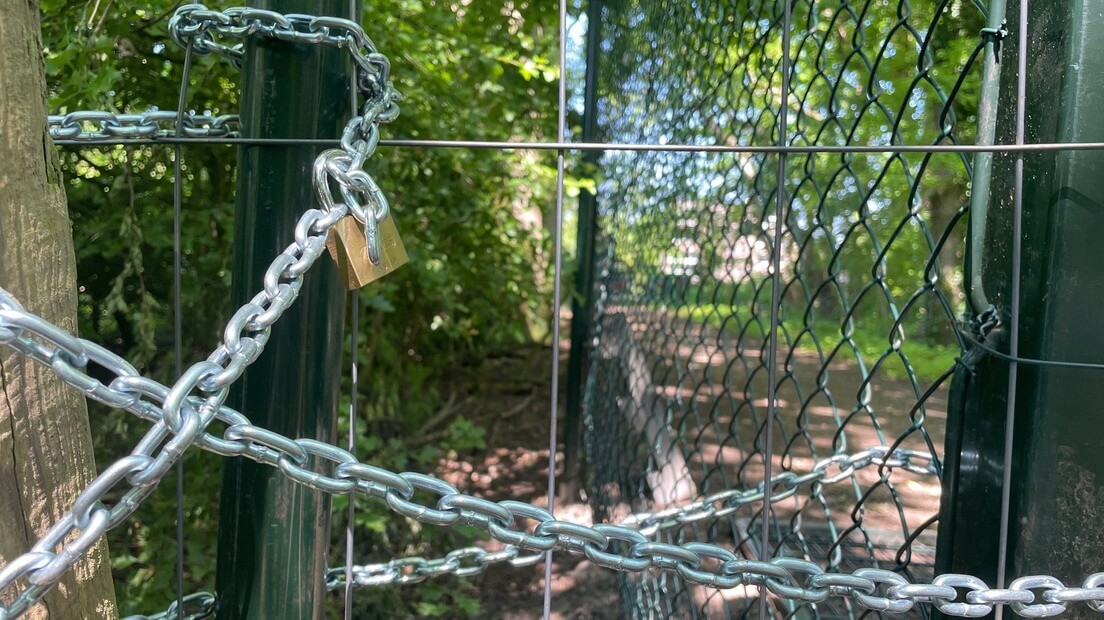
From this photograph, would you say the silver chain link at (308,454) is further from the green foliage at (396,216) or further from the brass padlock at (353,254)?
the green foliage at (396,216)

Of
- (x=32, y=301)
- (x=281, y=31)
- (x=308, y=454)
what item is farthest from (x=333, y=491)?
(x=281, y=31)

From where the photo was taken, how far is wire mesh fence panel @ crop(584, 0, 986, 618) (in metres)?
1.39

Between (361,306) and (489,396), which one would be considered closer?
(361,306)

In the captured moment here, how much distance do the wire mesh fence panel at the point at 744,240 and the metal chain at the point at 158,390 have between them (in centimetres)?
48

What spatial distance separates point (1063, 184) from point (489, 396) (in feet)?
14.5

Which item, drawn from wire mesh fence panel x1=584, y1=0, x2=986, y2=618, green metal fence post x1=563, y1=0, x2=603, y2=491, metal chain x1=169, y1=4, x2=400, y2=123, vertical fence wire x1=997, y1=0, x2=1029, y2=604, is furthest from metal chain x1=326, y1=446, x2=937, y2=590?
green metal fence post x1=563, y1=0, x2=603, y2=491

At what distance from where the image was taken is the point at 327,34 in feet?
3.03

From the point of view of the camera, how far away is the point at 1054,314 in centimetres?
83

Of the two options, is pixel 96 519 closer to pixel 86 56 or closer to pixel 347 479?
pixel 347 479

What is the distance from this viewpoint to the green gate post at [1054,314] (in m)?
0.82

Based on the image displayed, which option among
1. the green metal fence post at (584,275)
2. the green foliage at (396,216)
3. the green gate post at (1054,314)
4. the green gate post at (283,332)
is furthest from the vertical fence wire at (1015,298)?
the green metal fence post at (584,275)

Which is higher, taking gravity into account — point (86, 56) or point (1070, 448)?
point (86, 56)

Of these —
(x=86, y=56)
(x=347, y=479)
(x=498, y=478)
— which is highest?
(x=86, y=56)

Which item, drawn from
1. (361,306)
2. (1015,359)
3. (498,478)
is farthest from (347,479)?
(498,478)
